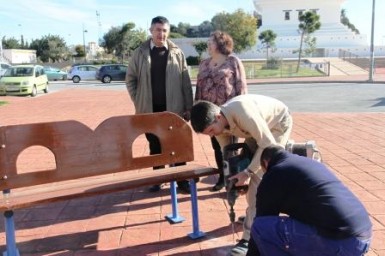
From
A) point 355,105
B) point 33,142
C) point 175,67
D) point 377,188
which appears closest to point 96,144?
point 33,142

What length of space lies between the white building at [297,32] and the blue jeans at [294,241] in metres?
54.8

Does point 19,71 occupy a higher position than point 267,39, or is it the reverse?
point 267,39

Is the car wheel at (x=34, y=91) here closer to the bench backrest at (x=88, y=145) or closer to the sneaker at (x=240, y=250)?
the bench backrest at (x=88, y=145)

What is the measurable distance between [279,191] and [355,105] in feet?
39.6

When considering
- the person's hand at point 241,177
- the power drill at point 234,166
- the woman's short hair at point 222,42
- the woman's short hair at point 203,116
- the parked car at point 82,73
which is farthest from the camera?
the parked car at point 82,73

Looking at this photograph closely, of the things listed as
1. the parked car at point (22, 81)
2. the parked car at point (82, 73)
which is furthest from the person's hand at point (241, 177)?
the parked car at point (82, 73)

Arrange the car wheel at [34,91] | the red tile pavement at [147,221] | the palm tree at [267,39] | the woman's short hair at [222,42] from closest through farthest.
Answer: the red tile pavement at [147,221] < the woman's short hair at [222,42] < the car wheel at [34,91] < the palm tree at [267,39]

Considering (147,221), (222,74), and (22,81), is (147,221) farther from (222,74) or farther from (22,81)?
(22,81)

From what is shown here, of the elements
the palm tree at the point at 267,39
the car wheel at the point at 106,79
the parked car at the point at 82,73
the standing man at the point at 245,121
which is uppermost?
the palm tree at the point at 267,39

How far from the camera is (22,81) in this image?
2209 cm

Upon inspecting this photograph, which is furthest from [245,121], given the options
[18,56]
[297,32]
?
[18,56]

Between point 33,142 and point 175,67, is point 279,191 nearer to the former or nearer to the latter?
point 33,142

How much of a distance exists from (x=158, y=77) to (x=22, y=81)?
1901cm

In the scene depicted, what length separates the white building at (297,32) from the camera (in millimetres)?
57438
